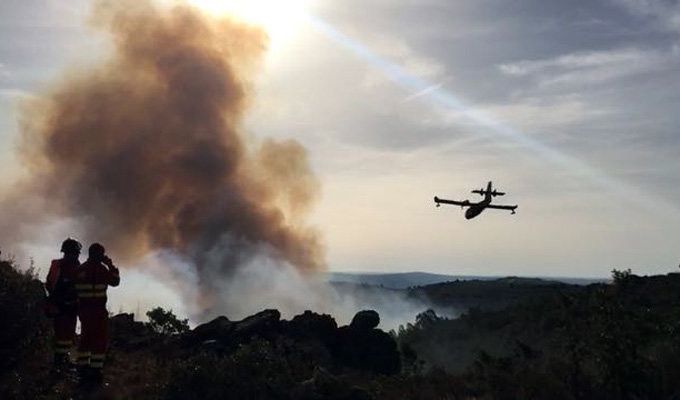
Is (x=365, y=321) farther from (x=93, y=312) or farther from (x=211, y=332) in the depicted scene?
(x=93, y=312)

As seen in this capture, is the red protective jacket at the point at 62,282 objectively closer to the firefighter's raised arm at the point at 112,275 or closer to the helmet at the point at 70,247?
the helmet at the point at 70,247

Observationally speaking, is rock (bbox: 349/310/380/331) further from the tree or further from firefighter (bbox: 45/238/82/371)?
firefighter (bbox: 45/238/82/371)

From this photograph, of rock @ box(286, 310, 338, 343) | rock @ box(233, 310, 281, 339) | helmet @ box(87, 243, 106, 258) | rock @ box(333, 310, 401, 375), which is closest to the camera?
helmet @ box(87, 243, 106, 258)

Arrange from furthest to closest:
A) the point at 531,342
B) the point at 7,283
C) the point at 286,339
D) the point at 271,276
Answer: the point at 271,276
the point at 531,342
the point at 286,339
the point at 7,283

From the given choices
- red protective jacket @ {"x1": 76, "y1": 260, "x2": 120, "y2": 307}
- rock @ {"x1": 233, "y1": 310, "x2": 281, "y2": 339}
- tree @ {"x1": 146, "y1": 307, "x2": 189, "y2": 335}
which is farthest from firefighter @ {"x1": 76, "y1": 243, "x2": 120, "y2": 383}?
tree @ {"x1": 146, "y1": 307, "x2": 189, "y2": 335}

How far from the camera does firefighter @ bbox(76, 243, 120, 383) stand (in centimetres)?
1043

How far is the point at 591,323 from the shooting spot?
10.8m

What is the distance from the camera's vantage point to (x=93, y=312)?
10.6 m

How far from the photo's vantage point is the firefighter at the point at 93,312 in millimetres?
10430

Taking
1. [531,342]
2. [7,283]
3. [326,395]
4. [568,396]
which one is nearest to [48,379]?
[7,283]

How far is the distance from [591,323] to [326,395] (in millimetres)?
4700

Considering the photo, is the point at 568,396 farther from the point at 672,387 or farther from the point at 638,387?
the point at 672,387

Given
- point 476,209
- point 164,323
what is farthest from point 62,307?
point 476,209

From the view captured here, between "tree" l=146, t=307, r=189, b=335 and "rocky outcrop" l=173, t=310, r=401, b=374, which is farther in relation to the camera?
"tree" l=146, t=307, r=189, b=335
